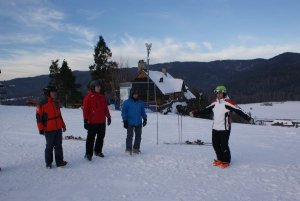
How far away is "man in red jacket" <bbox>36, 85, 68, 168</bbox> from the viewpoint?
721 centimetres

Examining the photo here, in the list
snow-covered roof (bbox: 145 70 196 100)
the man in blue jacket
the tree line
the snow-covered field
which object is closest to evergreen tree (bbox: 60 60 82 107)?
the tree line

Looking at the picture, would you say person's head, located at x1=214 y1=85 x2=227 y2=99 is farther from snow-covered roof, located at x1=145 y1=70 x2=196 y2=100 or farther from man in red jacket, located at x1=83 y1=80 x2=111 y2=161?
snow-covered roof, located at x1=145 y1=70 x2=196 y2=100

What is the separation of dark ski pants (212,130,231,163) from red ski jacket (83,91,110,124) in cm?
281

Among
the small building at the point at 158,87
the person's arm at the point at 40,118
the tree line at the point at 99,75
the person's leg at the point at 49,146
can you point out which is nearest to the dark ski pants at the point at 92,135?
the person's leg at the point at 49,146

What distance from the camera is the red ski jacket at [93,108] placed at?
8.11 m

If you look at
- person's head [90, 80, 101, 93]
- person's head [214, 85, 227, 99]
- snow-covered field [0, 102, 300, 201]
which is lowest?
snow-covered field [0, 102, 300, 201]

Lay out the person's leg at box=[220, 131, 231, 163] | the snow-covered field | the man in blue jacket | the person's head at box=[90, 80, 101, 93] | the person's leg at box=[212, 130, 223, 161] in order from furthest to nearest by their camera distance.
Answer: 1. the man in blue jacket
2. the person's head at box=[90, 80, 101, 93]
3. the person's leg at box=[212, 130, 223, 161]
4. the person's leg at box=[220, 131, 231, 163]
5. the snow-covered field

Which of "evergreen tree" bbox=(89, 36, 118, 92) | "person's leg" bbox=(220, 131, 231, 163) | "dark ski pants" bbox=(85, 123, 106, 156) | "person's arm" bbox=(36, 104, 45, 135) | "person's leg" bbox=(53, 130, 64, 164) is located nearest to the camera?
"person's arm" bbox=(36, 104, 45, 135)

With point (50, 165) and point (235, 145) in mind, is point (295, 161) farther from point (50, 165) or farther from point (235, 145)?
point (50, 165)

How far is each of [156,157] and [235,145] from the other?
363cm

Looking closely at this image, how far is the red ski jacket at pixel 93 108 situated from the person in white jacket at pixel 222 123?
2.78m

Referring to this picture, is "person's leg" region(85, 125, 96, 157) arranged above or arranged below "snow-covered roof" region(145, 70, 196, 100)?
below

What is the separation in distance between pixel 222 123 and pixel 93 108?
3110mm

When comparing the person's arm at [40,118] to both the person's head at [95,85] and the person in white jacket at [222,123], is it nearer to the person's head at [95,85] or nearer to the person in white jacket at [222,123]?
the person's head at [95,85]
